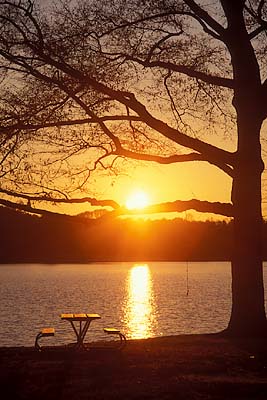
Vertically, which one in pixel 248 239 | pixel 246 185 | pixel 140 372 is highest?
pixel 246 185

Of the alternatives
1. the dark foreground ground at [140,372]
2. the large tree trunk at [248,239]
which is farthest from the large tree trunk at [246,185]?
the dark foreground ground at [140,372]

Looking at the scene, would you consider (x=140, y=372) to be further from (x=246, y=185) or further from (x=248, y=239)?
(x=246, y=185)

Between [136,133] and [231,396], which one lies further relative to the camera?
[136,133]

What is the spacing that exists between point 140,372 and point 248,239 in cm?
536

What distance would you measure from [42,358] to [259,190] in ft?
20.0

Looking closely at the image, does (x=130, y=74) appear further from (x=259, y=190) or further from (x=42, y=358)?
(x=42, y=358)

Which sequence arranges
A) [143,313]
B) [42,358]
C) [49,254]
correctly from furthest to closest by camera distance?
[49,254] → [143,313] → [42,358]

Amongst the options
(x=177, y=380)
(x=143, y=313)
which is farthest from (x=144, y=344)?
(x=143, y=313)

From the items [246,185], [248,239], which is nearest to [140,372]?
[248,239]

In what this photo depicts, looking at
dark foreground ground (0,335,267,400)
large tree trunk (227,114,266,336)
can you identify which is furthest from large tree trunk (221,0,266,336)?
dark foreground ground (0,335,267,400)

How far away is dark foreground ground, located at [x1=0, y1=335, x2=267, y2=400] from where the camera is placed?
33.9ft

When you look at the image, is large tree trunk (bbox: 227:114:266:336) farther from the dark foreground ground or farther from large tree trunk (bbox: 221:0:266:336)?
the dark foreground ground

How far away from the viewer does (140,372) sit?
38.0 feet

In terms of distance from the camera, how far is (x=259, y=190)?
647 inches
